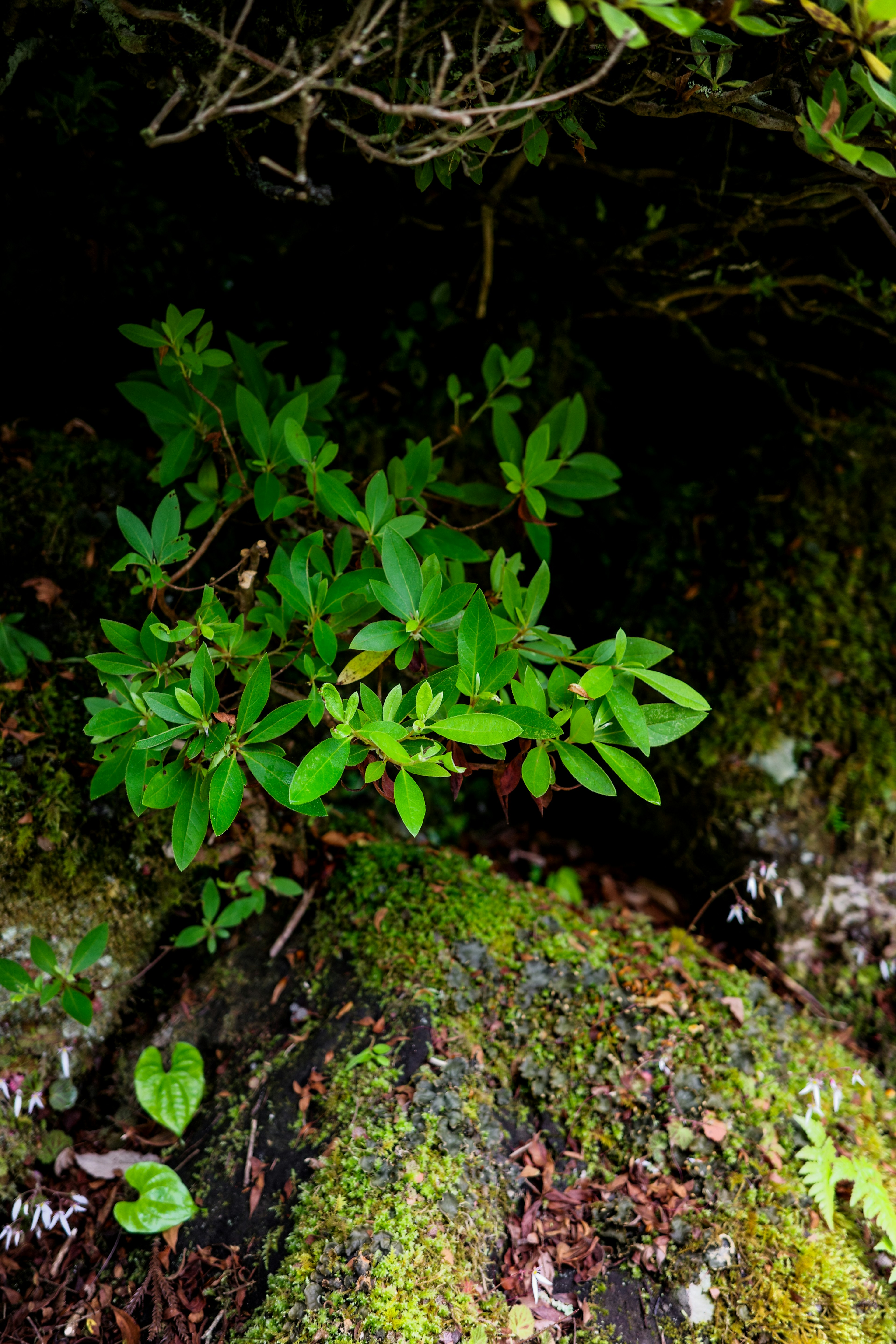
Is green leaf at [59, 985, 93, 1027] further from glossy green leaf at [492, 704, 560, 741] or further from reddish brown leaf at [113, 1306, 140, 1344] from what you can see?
glossy green leaf at [492, 704, 560, 741]

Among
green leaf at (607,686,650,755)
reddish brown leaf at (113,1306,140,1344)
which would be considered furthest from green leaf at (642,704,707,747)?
reddish brown leaf at (113,1306,140,1344)

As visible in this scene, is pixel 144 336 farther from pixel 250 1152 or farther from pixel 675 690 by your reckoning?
pixel 250 1152

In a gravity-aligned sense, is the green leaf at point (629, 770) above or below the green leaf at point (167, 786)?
above

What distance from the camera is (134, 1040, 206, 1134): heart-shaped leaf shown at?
7.86 feet

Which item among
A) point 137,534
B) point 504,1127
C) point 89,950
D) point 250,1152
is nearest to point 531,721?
point 137,534

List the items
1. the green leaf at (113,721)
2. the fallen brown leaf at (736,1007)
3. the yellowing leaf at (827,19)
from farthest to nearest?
the fallen brown leaf at (736,1007) → the green leaf at (113,721) → the yellowing leaf at (827,19)

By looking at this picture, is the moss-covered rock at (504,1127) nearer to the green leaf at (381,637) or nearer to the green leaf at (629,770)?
the green leaf at (629,770)

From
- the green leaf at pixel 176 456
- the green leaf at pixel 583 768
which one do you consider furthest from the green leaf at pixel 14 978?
the green leaf at pixel 583 768

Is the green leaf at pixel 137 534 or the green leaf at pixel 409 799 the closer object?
the green leaf at pixel 409 799

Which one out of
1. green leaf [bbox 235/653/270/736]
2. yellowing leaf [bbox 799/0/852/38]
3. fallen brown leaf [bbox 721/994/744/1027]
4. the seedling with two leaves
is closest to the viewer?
yellowing leaf [bbox 799/0/852/38]

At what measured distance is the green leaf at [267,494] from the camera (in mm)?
2197

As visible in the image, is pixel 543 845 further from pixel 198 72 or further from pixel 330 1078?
pixel 198 72

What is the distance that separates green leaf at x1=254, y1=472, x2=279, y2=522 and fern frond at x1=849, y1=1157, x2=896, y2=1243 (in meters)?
2.75

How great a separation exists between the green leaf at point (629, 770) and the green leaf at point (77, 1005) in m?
1.76
